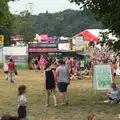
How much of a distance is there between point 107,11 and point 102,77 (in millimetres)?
4316

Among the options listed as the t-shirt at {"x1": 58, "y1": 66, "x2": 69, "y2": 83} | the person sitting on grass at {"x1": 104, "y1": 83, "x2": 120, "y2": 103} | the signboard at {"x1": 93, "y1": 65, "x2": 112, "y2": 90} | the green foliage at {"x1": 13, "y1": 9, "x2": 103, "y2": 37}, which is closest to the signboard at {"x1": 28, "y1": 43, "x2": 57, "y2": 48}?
Answer: the signboard at {"x1": 93, "y1": 65, "x2": 112, "y2": 90}

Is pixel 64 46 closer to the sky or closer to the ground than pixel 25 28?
closer to the ground

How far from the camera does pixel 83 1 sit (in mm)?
15734

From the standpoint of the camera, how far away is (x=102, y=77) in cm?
1894

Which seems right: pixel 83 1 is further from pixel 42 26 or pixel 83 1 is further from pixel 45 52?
pixel 42 26

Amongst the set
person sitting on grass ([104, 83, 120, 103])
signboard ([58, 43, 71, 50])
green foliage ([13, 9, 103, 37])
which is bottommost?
person sitting on grass ([104, 83, 120, 103])

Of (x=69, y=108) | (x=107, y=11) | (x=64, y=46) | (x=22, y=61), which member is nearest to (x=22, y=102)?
(x=69, y=108)

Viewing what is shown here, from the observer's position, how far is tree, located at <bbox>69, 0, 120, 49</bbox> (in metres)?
14.4

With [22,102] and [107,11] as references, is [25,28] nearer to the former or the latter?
[107,11]

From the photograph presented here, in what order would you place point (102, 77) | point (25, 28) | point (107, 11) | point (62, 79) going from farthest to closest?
point (25, 28), point (102, 77), point (107, 11), point (62, 79)

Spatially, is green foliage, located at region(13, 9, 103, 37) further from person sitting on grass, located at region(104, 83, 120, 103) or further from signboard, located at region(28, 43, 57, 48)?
person sitting on grass, located at region(104, 83, 120, 103)

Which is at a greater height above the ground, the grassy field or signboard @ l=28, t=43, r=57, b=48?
signboard @ l=28, t=43, r=57, b=48

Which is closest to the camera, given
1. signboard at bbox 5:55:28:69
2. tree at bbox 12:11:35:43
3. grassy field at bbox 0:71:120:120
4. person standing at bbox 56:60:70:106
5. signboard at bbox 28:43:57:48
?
grassy field at bbox 0:71:120:120

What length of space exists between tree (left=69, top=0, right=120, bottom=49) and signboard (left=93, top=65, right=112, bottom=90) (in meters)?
2.38
